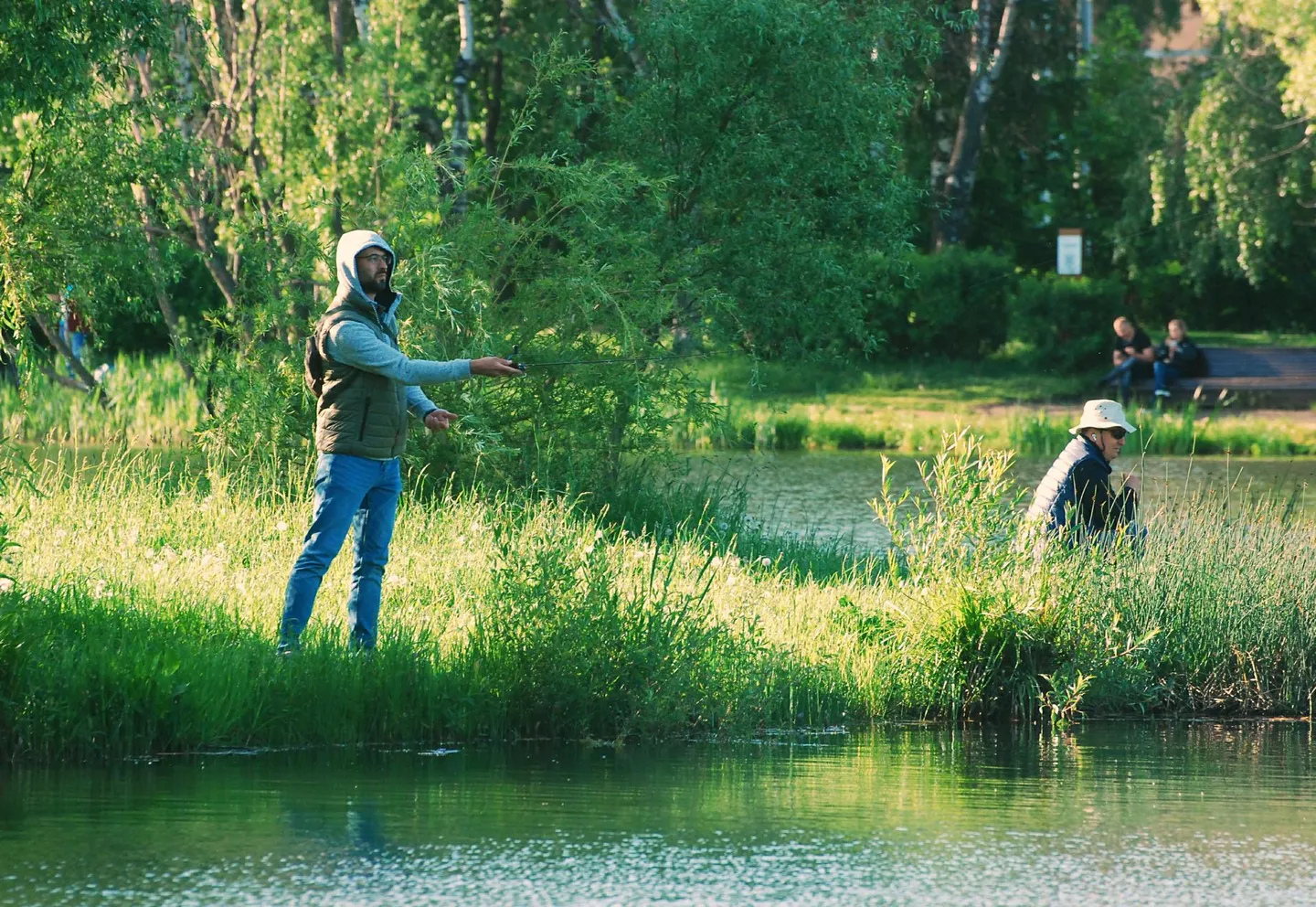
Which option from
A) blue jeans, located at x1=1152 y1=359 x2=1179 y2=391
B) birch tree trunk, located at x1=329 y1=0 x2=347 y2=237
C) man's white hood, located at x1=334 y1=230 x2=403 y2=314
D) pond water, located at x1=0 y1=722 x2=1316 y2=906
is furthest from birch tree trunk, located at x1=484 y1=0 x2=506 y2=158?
pond water, located at x1=0 y1=722 x2=1316 y2=906

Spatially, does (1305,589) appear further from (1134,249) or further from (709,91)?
(1134,249)

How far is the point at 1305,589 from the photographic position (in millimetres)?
10836

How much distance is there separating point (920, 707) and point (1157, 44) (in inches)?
2886

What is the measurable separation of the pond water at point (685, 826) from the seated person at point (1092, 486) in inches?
79.1

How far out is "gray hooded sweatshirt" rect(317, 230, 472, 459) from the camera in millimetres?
9516

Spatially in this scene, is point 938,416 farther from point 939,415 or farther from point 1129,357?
point 1129,357

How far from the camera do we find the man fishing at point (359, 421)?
954 cm

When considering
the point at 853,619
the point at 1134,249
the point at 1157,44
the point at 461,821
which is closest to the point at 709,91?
the point at 853,619

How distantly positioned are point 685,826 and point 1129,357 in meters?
26.4

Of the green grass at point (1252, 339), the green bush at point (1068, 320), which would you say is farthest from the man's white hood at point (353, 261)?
the green grass at point (1252, 339)

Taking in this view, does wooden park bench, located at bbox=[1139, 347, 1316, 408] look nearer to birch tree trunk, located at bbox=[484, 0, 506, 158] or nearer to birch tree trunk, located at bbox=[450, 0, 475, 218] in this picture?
birch tree trunk, located at bbox=[484, 0, 506, 158]

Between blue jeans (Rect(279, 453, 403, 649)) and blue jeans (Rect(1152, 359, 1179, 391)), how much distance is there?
954 inches

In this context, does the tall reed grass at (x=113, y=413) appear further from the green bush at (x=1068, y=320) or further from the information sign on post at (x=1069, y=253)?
the information sign on post at (x=1069, y=253)

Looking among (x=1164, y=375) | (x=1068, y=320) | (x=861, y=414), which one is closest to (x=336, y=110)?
(x=861, y=414)
